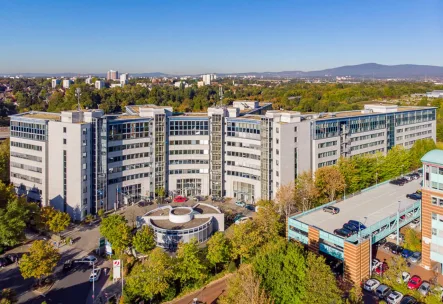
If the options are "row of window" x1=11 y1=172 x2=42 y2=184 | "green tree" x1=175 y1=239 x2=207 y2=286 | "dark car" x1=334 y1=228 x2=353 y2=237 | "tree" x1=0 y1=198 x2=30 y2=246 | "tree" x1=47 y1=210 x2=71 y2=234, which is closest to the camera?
"green tree" x1=175 y1=239 x2=207 y2=286

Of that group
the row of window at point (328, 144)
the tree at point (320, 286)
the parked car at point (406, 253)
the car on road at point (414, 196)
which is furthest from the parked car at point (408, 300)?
the row of window at point (328, 144)

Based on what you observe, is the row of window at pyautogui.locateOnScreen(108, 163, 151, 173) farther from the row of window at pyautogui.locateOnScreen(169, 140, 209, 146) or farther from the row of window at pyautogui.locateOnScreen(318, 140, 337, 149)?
the row of window at pyautogui.locateOnScreen(318, 140, 337, 149)

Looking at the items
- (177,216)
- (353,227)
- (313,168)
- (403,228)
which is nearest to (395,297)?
(353,227)

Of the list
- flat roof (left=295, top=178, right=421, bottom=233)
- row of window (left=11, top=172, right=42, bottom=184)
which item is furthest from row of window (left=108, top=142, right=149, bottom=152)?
flat roof (left=295, top=178, right=421, bottom=233)

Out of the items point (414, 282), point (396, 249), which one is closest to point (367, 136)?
point (396, 249)

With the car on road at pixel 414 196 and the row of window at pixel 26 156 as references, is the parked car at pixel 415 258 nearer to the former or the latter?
the car on road at pixel 414 196

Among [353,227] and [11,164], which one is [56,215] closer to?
[11,164]

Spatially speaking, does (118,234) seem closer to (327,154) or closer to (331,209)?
(331,209)
